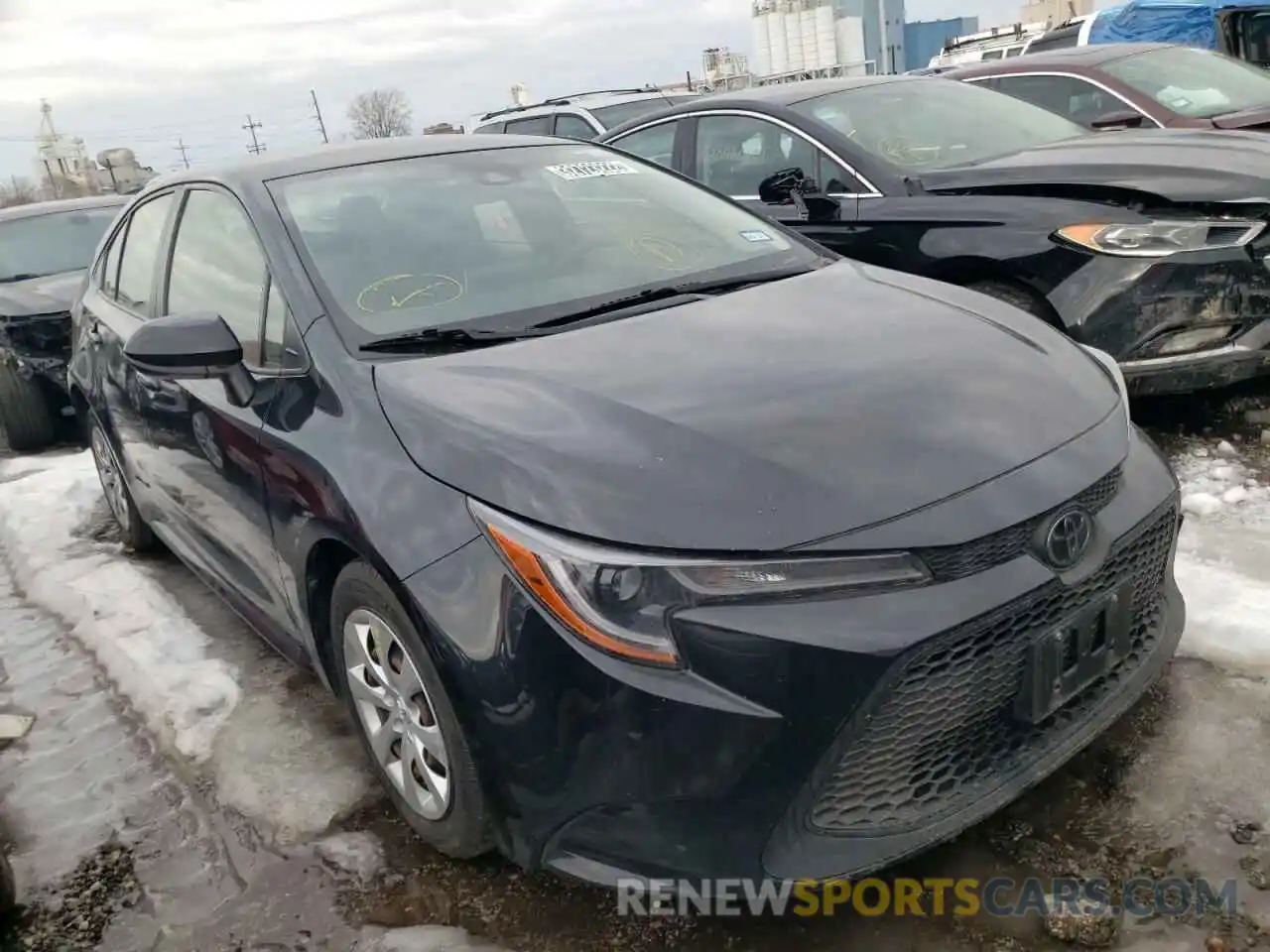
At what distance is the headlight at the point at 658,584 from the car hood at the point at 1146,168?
2.82 metres

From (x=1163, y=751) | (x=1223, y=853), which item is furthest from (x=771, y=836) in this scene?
(x=1163, y=751)

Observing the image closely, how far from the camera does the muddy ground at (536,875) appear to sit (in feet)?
6.67

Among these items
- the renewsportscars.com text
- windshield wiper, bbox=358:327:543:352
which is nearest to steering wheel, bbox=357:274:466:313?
windshield wiper, bbox=358:327:543:352

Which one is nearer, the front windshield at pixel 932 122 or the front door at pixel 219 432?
the front door at pixel 219 432

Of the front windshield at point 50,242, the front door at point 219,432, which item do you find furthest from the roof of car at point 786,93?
the front windshield at point 50,242

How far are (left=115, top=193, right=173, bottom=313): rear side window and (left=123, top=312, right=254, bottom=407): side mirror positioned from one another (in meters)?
1.10

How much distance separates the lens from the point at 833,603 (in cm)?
173

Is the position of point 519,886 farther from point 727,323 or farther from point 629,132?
point 629,132

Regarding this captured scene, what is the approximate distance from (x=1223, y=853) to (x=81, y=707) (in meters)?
3.18

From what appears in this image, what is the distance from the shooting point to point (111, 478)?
4578 mm

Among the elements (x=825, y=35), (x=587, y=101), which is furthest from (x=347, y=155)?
(x=825, y=35)

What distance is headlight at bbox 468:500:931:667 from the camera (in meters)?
1.74

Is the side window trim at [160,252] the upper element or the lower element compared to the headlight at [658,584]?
upper

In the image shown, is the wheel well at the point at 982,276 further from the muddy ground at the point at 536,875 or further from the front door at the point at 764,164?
the muddy ground at the point at 536,875
